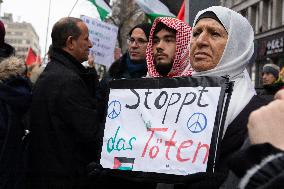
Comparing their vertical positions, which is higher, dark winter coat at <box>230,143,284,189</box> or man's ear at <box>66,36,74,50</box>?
man's ear at <box>66,36,74,50</box>

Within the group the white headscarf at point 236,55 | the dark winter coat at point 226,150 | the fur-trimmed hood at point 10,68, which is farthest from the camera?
the fur-trimmed hood at point 10,68

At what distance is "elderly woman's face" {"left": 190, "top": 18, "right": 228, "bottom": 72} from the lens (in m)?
2.71

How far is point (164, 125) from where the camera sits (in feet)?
8.41

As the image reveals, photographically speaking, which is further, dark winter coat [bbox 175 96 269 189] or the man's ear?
the man's ear

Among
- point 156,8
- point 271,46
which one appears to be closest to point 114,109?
point 156,8

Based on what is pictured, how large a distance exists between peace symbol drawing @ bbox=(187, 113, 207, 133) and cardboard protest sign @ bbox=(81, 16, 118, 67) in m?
5.75

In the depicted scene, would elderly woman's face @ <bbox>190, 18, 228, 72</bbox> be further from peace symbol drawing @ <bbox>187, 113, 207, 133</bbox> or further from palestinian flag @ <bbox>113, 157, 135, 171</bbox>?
palestinian flag @ <bbox>113, 157, 135, 171</bbox>

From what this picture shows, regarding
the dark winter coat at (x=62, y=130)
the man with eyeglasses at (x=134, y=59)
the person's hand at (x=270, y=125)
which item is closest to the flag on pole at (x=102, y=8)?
the man with eyeglasses at (x=134, y=59)

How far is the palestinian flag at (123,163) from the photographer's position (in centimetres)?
263

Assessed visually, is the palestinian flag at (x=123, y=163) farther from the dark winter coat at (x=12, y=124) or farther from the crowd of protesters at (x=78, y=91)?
the dark winter coat at (x=12, y=124)

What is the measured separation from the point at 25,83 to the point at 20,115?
0.80ft

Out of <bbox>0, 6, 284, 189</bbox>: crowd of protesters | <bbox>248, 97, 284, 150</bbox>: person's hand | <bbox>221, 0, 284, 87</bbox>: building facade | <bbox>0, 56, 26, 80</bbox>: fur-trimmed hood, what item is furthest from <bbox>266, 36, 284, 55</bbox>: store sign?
<bbox>248, 97, 284, 150</bbox>: person's hand

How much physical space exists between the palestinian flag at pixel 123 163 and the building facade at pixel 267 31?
24696 mm

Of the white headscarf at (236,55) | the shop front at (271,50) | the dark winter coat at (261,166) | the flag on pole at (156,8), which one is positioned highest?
the shop front at (271,50)
